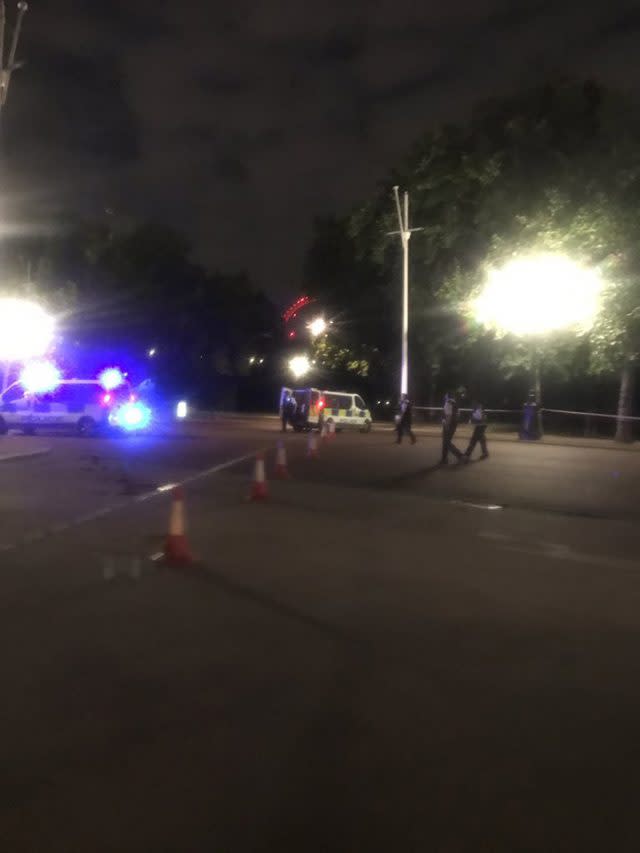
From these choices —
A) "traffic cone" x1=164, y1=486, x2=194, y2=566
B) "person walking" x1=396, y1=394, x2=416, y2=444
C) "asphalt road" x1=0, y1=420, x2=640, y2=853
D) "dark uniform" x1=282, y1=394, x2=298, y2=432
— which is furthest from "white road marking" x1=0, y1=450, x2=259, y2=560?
"dark uniform" x1=282, y1=394, x2=298, y2=432

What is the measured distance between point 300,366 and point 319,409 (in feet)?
101

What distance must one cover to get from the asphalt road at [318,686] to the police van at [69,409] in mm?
22204

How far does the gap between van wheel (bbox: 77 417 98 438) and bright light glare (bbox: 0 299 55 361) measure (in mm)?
5088

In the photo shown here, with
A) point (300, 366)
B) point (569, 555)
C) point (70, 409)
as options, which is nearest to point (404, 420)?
point (70, 409)

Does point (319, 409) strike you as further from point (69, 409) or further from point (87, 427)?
point (69, 409)

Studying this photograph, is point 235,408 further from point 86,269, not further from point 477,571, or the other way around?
point 477,571

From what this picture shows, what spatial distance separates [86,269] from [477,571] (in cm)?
5622

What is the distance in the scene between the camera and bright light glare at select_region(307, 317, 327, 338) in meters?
63.9

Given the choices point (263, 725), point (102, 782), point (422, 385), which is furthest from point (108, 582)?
point (422, 385)

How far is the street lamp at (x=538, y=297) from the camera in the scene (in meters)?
41.2

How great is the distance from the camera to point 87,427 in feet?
126

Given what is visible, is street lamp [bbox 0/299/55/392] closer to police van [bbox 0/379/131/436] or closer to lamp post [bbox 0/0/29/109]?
police van [bbox 0/379/131/436]

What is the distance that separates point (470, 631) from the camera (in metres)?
8.96

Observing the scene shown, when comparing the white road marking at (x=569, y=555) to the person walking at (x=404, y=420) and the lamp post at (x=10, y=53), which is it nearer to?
the lamp post at (x=10, y=53)
